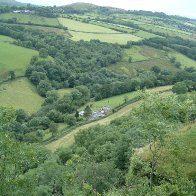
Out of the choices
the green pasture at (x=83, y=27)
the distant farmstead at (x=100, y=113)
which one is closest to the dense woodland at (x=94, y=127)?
the distant farmstead at (x=100, y=113)

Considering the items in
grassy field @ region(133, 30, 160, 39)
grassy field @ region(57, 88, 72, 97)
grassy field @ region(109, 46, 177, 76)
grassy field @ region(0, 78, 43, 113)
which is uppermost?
grassy field @ region(133, 30, 160, 39)

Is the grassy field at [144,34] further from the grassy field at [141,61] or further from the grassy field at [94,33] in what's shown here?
the grassy field at [141,61]

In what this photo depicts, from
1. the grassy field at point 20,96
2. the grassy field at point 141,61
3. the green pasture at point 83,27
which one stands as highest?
the green pasture at point 83,27

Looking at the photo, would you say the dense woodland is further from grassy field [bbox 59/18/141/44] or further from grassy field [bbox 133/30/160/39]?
grassy field [bbox 133/30/160/39]

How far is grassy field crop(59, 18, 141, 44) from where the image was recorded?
6555 inches

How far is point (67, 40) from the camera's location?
161 m

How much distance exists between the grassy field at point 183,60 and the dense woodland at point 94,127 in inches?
128

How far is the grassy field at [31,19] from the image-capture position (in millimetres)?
179125

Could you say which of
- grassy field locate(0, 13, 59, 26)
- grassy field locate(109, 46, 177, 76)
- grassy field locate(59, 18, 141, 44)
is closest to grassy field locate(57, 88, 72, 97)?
grassy field locate(109, 46, 177, 76)

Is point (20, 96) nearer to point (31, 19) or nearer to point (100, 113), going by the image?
point (100, 113)

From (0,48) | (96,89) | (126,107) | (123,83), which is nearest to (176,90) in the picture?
(126,107)

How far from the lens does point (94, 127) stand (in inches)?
2857

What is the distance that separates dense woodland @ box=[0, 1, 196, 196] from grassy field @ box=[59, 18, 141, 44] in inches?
217

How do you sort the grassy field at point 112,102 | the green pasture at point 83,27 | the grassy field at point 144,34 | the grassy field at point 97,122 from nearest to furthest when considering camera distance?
the grassy field at point 97,122
the grassy field at point 112,102
the green pasture at point 83,27
the grassy field at point 144,34
